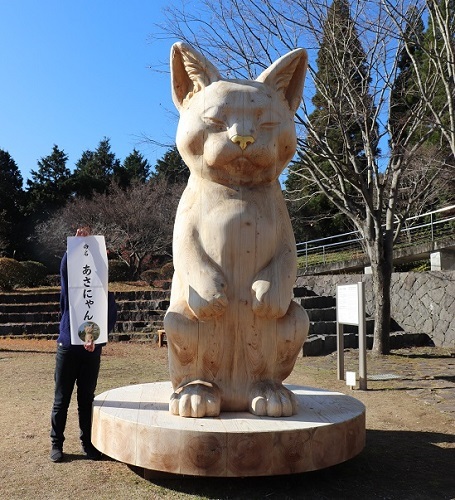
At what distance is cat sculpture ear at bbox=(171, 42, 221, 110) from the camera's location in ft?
12.7

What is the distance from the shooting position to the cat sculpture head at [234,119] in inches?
142

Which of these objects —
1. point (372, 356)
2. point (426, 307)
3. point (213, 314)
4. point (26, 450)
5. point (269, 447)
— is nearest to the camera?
point (269, 447)

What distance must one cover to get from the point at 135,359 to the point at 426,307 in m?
6.46

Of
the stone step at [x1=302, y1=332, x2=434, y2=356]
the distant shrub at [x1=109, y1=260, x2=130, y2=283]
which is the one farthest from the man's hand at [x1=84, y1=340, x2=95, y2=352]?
the distant shrub at [x1=109, y1=260, x2=130, y2=283]

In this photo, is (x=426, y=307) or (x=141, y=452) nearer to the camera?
(x=141, y=452)

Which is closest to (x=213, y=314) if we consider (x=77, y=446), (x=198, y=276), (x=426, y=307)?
(x=198, y=276)

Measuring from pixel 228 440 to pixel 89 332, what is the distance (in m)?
1.32

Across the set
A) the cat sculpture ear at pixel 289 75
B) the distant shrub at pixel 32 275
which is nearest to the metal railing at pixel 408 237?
the distant shrub at pixel 32 275

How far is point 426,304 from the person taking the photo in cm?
1200

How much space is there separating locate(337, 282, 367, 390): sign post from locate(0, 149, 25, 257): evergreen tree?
74.4 feet

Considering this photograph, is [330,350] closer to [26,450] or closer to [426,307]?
[426,307]

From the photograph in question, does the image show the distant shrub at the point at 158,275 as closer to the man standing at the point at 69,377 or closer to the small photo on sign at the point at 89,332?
the man standing at the point at 69,377

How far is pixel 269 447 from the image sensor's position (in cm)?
304

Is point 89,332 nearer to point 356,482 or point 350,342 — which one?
point 356,482
